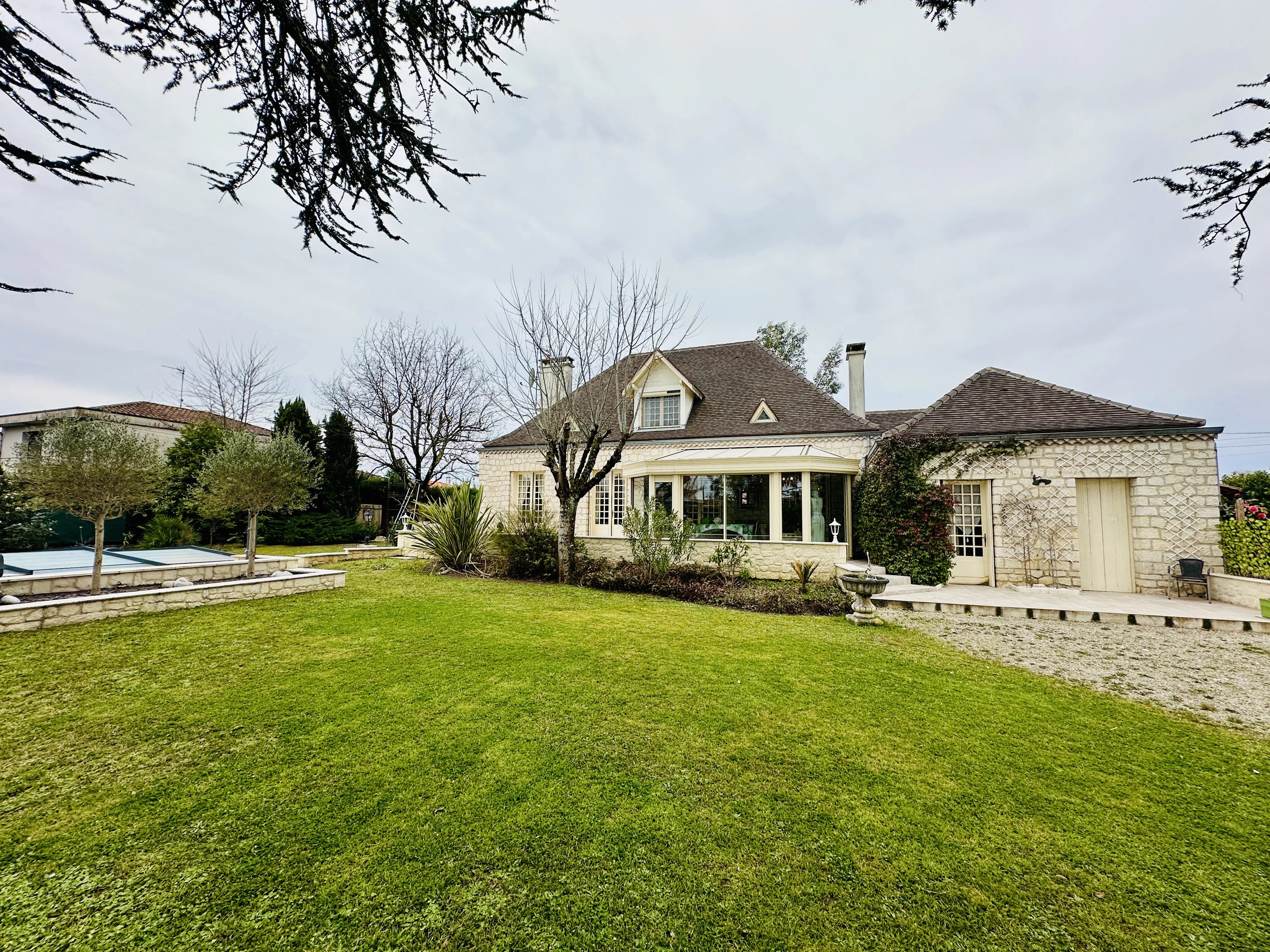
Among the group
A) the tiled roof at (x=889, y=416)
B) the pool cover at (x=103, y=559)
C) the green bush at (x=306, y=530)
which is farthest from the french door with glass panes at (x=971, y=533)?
the green bush at (x=306, y=530)

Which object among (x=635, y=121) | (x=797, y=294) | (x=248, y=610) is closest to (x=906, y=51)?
(x=635, y=121)

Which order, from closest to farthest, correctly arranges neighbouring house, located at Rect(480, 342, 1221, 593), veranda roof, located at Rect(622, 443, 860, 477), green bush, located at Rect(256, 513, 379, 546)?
neighbouring house, located at Rect(480, 342, 1221, 593) < veranda roof, located at Rect(622, 443, 860, 477) < green bush, located at Rect(256, 513, 379, 546)

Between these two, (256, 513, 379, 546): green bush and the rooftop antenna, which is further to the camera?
the rooftop antenna

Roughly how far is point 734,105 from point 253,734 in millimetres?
9874

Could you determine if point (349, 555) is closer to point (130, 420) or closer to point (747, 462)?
point (130, 420)

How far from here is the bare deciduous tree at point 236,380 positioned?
2333cm

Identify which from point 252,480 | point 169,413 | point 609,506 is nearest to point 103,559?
point 252,480

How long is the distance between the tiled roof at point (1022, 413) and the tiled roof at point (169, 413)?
88.2 feet

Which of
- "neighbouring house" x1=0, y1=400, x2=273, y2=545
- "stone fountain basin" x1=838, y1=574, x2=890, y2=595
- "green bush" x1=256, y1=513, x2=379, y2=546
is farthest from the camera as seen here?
"green bush" x1=256, y1=513, x2=379, y2=546

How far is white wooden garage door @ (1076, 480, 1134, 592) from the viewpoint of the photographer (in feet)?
34.6

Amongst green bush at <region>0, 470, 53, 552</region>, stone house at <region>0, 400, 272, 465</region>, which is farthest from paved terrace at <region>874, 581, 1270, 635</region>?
stone house at <region>0, 400, 272, 465</region>

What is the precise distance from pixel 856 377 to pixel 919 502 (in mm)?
5999

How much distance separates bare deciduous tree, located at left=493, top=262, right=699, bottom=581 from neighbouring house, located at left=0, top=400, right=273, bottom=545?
42.8ft

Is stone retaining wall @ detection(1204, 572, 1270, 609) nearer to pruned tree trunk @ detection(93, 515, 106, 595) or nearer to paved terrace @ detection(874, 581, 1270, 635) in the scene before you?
paved terrace @ detection(874, 581, 1270, 635)
